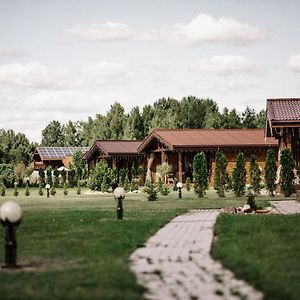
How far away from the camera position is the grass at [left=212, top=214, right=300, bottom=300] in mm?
6871

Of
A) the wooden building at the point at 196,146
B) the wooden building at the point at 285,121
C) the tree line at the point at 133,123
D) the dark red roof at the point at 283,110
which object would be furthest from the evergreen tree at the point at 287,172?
the tree line at the point at 133,123

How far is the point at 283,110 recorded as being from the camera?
2939 centimetres

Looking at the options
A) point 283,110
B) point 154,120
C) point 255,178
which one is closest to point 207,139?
point 283,110

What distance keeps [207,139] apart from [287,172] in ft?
51.9

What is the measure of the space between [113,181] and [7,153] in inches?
1385

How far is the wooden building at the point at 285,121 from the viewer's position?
2855cm

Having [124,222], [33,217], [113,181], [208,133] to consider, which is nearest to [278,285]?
[124,222]

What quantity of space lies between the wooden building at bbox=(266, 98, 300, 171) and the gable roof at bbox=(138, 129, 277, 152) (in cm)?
924

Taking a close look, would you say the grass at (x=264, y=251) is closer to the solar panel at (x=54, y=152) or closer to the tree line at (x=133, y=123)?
the tree line at (x=133, y=123)

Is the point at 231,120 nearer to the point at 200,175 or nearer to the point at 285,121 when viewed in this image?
the point at 285,121

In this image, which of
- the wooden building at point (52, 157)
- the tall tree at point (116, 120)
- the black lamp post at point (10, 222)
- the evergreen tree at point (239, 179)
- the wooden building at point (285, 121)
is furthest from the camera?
the tall tree at point (116, 120)

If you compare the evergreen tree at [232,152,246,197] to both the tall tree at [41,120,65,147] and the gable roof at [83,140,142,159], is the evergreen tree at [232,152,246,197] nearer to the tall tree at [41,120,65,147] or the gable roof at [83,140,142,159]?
the gable roof at [83,140,142,159]

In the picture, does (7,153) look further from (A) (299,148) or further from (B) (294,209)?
(B) (294,209)

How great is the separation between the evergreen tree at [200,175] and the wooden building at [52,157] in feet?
122
